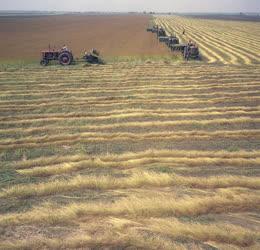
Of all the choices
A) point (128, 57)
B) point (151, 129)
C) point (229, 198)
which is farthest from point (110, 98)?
point (128, 57)

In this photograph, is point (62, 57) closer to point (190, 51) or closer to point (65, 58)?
point (65, 58)

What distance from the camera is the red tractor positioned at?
76.5ft

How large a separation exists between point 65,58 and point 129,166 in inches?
645

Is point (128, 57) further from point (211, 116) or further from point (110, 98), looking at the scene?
point (211, 116)

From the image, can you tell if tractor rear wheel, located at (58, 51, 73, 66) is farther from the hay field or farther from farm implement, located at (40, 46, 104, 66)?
the hay field

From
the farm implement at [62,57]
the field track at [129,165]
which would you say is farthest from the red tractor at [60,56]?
the field track at [129,165]

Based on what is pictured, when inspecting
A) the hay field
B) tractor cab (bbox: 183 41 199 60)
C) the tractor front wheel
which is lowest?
the hay field

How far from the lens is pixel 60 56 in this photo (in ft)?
76.5

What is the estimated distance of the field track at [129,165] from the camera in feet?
20.1

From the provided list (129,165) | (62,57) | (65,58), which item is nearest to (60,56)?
(62,57)

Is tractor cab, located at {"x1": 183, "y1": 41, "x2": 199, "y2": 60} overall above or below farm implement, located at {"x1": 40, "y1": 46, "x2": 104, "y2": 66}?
above

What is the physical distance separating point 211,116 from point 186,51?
1543 cm

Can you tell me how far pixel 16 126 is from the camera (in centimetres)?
1227

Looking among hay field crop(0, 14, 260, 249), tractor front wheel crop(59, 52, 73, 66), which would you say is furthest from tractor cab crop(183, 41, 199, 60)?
tractor front wheel crop(59, 52, 73, 66)
